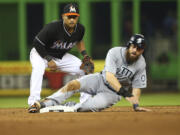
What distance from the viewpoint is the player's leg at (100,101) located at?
24.6ft

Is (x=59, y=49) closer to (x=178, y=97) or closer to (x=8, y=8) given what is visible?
(x=178, y=97)

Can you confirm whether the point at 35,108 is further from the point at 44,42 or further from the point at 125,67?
the point at 125,67

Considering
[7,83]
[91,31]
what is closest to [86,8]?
[91,31]

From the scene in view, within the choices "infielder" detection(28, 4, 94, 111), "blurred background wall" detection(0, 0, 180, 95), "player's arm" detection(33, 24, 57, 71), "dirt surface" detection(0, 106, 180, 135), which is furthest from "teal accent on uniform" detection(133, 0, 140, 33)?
"dirt surface" detection(0, 106, 180, 135)

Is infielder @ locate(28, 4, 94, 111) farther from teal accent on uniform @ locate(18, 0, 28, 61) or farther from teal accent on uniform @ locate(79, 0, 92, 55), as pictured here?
teal accent on uniform @ locate(18, 0, 28, 61)

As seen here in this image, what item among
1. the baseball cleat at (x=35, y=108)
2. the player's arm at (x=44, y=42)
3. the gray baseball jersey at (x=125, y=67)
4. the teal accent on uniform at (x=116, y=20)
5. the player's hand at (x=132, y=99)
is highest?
the teal accent on uniform at (x=116, y=20)

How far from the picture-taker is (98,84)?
766 centimetres

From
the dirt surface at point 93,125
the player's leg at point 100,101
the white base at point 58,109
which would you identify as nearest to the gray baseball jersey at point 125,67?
the player's leg at point 100,101

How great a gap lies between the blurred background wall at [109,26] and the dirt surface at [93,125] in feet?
24.6

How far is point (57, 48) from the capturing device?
326 inches

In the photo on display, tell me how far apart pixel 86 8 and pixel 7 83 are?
3120mm

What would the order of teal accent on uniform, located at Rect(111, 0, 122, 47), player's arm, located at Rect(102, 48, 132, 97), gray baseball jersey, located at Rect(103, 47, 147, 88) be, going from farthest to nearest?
teal accent on uniform, located at Rect(111, 0, 122, 47)
gray baseball jersey, located at Rect(103, 47, 147, 88)
player's arm, located at Rect(102, 48, 132, 97)

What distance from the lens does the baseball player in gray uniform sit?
7.15m

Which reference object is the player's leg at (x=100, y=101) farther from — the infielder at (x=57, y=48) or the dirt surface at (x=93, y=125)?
the dirt surface at (x=93, y=125)
